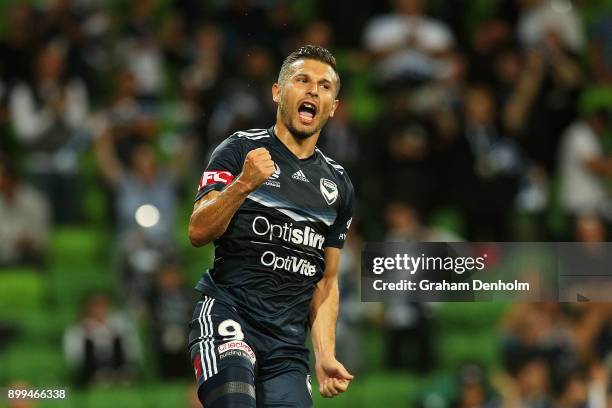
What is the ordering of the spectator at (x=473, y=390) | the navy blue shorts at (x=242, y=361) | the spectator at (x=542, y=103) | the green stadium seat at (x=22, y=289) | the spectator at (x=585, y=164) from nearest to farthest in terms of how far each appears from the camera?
1. the navy blue shorts at (x=242, y=361)
2. the spectator at (x=473, y=390)
3. the green stadium seat at (x=22, y=289)
4. the spectator at (x=585, y=164)
5. the spectator at (x=542, y=103)

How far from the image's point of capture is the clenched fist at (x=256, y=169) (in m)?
5.00

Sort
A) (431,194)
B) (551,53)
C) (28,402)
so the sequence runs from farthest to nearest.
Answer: (551,53) → (431,194) → (28,402)

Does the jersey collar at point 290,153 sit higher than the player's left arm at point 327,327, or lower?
higher

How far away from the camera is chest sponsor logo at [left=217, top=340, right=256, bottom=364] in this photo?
17.6ft

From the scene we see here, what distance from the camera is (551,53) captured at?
1212 centimetres

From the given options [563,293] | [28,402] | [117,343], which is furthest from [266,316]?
[117,343]

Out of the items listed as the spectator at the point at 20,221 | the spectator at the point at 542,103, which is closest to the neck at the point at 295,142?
the spectator at the point at 20,221

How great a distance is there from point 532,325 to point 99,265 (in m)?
3.88

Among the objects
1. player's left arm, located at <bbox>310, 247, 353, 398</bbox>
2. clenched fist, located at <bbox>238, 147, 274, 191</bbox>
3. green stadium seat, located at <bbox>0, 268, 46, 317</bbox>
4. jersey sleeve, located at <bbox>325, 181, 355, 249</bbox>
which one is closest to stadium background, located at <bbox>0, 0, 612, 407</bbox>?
green stadium seat, located at <bbox>0, 268, 46, 317</bbox>

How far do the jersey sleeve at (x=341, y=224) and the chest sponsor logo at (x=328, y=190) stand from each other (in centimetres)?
9

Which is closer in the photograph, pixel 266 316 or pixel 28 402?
pixel 266 316

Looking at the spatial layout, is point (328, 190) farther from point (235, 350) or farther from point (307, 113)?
point (235, 350)

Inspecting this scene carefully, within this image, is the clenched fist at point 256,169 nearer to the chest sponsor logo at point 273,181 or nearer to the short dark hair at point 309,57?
the chest sponsor logo at point 273,181

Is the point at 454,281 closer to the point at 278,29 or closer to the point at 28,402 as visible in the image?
the point at 28,402
